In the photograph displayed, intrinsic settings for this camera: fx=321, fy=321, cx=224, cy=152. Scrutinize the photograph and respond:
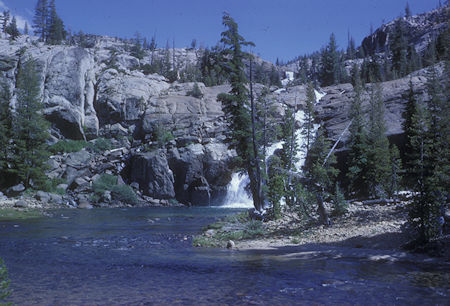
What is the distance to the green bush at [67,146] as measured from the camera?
4922 centimetres

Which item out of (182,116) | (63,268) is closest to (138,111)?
(182,116)

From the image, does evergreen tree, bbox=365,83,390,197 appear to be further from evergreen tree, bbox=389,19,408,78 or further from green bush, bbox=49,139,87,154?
evergreen tree, bbox=389,19,408,78

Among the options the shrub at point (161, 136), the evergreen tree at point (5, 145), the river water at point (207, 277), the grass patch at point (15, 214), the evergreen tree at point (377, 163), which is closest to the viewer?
the river water at point (207, 277)

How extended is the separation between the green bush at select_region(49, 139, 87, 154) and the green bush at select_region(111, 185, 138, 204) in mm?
13554

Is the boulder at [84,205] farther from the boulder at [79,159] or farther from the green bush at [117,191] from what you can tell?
the boulder at [79,159]

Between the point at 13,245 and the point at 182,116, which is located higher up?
the point at 182,116

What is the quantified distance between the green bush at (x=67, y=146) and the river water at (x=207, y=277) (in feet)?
128

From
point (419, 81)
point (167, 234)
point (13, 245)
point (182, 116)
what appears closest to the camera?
point (13, 245)

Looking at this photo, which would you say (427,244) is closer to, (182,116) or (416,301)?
(416,301)

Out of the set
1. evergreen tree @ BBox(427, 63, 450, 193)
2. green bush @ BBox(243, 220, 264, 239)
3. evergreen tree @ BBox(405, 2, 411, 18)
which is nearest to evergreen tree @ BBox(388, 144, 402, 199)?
green bush @ BBox(243, 220, 264, 239)

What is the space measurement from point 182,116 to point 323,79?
1961 inches

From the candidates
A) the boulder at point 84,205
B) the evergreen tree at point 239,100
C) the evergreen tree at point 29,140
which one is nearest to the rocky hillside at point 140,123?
the boulder at point 84,205

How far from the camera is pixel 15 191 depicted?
1396 inches

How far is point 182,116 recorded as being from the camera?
5772 cm
